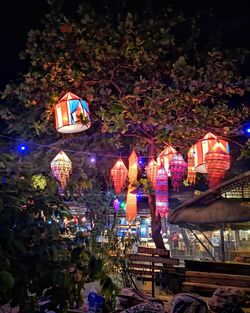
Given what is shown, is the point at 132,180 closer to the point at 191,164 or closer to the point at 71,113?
the point at 191,164

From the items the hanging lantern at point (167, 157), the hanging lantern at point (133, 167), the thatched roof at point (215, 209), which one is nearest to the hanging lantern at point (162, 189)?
the hanging lantern at point (167, 157)

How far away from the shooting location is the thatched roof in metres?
9.30

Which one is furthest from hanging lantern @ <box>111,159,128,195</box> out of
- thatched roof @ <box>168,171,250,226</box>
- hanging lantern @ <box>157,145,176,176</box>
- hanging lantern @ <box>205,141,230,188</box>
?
hanging lantern @ <box>205,141,230,188</box>

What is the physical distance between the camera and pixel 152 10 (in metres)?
9.41

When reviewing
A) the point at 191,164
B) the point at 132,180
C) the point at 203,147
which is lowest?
the point at 132,180

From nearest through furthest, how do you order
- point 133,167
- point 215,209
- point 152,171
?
point 152,171
point 215,209
point 133,167

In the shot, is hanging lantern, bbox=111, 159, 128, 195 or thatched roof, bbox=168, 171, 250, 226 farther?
hanging lantern, bbox=111, 159, 128, 195

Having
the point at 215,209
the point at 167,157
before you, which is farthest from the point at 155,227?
the point at 167,157

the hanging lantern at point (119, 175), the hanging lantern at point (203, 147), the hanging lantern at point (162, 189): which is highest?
the hanging lantern at point (203, 147)

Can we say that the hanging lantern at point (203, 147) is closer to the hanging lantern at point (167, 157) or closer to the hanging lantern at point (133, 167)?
the hanging lantern at point (167, 157)

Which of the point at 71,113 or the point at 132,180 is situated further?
Answer: the point at 132,180

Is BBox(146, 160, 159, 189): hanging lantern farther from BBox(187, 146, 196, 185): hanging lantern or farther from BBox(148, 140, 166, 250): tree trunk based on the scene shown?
BBox(148, 140, 166, 250): tree trunk

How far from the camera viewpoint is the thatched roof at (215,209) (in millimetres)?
9297

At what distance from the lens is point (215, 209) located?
9695 mm
